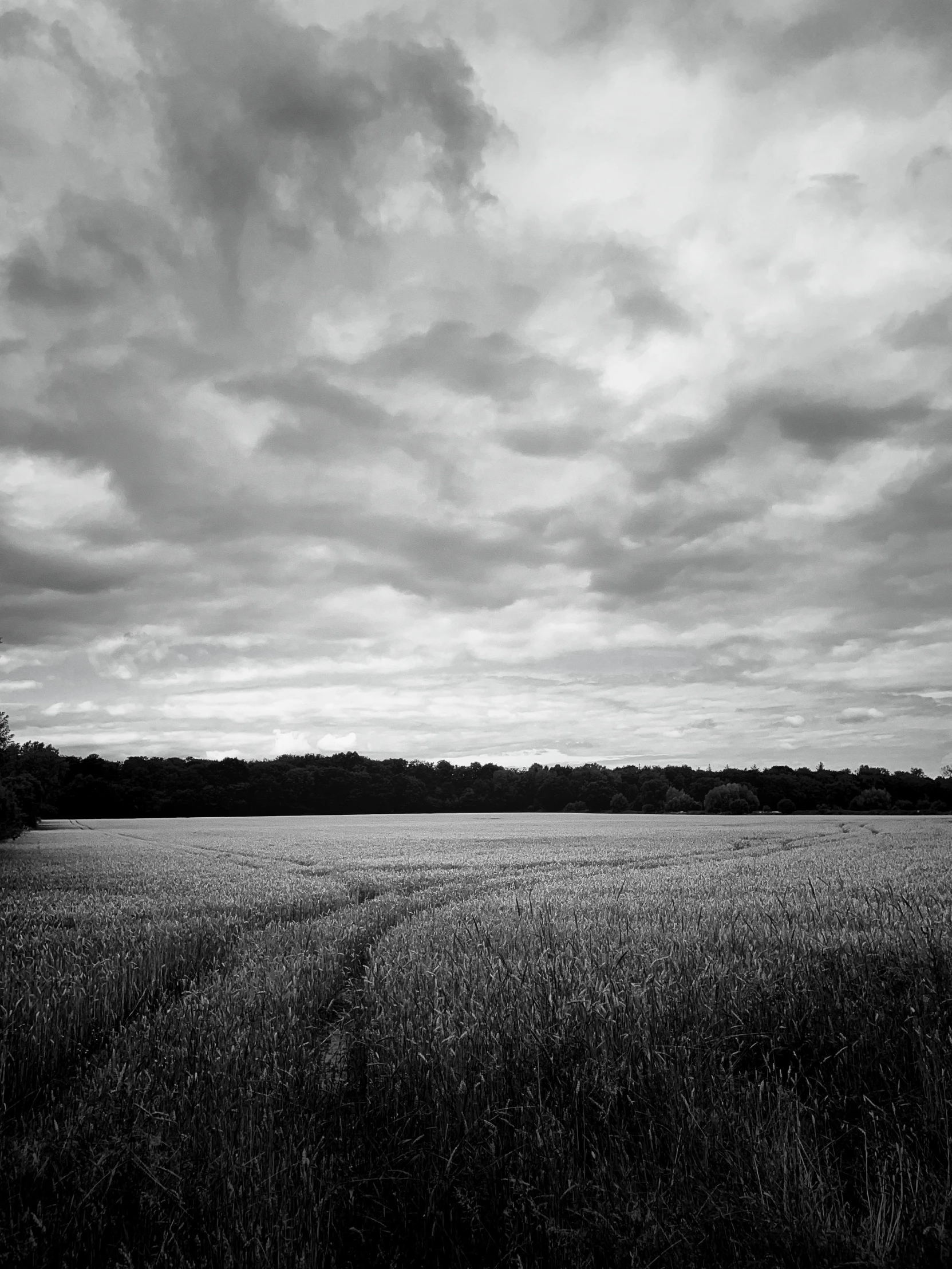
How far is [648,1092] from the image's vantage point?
424 cm

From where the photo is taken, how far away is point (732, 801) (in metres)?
133

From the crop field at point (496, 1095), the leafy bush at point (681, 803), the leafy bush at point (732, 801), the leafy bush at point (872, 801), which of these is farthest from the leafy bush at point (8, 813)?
the leafy bush at point (872, 801)

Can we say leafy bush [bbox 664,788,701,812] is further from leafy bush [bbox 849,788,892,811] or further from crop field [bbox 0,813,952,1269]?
crop field [bbox 0,813,952,1269]

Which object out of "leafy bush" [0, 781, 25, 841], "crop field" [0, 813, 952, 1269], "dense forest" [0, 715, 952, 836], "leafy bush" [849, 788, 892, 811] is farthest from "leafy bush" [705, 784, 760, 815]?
"crop field" [0, 813, 952, 1269]

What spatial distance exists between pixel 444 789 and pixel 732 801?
62.3 m

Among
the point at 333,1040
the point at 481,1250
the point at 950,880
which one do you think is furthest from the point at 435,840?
the point at 481,1250

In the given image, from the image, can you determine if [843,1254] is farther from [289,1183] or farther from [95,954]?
[95,954]

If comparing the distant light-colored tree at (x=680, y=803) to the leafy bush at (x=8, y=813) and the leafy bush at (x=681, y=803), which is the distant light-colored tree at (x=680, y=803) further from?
the leafy bush at (x=8, y=813)

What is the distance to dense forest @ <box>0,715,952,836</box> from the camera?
133 m

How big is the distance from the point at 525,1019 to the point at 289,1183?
217 centimetres

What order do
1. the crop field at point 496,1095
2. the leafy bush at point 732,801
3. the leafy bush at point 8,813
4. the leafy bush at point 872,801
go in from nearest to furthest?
the crop field at point 496,1095 → the leafy bush at point 8,813 → the leafy bush at point 732,801 → the leafy bush at point 872,801

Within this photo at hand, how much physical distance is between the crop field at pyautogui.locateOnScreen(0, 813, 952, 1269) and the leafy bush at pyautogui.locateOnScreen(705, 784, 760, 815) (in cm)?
13264

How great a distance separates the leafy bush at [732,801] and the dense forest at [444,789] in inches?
9.2

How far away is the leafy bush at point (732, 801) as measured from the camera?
131 m
